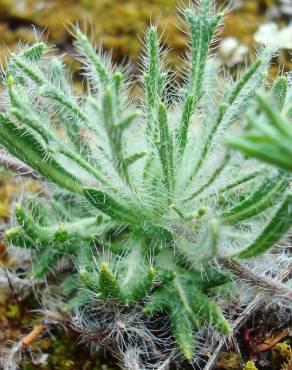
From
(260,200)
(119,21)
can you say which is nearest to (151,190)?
(260,200)

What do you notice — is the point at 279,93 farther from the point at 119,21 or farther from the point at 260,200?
the point at 119,21

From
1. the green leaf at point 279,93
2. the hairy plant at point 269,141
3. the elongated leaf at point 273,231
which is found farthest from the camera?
the green leaf at point 279,93

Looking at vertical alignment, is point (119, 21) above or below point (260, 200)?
above

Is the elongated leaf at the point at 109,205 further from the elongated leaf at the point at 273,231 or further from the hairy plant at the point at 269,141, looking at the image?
the hairy plant at the point at 269,141

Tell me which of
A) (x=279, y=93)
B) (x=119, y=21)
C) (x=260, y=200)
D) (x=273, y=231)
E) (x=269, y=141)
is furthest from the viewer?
(x=119, y=21)

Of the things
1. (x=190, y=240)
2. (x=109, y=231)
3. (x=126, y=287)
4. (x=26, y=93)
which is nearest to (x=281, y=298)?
(x=190, y=240)

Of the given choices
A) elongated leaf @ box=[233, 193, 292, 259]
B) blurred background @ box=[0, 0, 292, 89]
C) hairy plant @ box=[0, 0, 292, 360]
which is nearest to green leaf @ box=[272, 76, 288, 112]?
hairy plant @ box=[0, 0, 292, 360]

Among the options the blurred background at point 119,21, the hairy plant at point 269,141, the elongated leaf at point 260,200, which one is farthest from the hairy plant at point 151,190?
the blurred background at point 119,21
